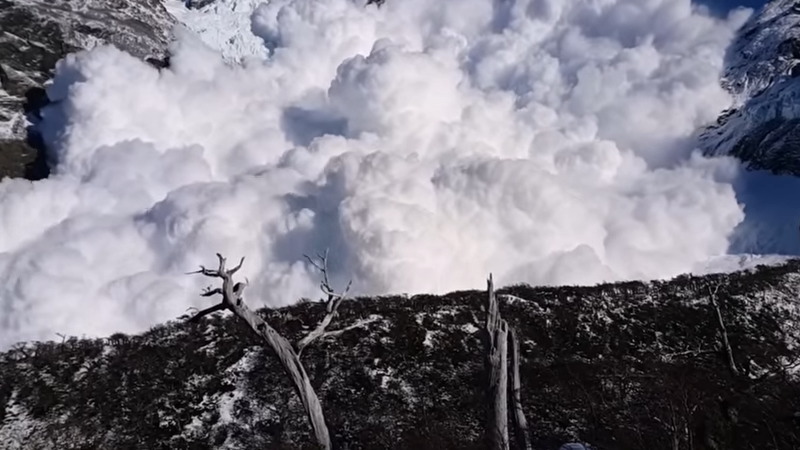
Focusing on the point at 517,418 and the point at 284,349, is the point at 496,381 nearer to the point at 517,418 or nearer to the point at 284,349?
the point at 517,418

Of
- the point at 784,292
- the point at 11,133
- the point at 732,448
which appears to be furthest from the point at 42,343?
the point at 11,133

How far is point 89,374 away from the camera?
57.3 m

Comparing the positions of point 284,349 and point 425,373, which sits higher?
point 425,373

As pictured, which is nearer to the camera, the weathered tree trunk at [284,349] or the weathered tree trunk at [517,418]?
the weathered tree trunk at [284,349]

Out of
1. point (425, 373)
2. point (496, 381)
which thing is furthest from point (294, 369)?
point (425, 373)

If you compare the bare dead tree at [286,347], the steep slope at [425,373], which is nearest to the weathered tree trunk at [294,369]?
the bare dead tree at [286,347]

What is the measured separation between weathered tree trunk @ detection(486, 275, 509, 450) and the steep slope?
10.2 meters

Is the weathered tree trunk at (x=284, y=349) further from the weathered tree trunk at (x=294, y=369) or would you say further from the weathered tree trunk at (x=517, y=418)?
the weathered tree trunk at (x=517, y=418)

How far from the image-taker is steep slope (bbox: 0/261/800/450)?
4172 centimetres

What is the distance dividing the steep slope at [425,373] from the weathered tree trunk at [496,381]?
10207mm

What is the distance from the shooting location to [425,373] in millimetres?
51281

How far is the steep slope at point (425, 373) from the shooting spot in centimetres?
4172

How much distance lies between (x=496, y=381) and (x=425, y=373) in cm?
2683

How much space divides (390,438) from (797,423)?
71.8 feet
